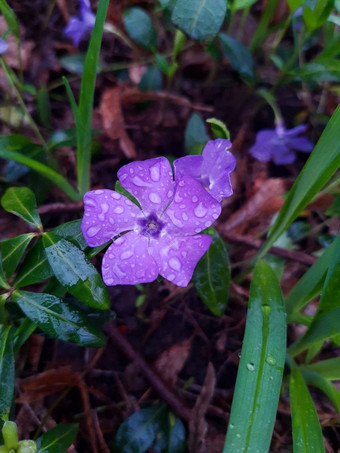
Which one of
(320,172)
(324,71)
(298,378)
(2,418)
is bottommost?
(2,418)

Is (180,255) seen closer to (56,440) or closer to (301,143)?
(56,440)

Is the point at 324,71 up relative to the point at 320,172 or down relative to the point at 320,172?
up

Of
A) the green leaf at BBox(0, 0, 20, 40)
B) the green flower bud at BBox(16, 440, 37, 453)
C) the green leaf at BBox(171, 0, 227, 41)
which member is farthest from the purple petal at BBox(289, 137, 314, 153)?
the green flower bud at BBox(16, 440, 37, 453)

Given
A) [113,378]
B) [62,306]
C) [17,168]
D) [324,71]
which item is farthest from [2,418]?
[324,71]

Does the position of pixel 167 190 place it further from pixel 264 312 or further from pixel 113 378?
pixel 113 378

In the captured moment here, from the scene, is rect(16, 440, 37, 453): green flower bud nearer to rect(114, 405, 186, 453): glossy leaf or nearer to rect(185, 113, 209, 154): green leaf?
rect(114, 405, 186, 453): glossy leaf

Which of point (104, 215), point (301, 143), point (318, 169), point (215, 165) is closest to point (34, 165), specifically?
point (104, 215)
